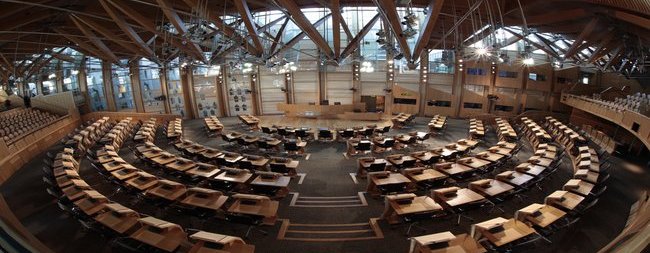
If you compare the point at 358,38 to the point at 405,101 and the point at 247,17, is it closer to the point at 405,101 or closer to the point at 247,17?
the point at 247,17

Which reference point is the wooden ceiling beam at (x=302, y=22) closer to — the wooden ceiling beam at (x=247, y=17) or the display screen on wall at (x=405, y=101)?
the wooden ceiling beam at (x=247, y=17)

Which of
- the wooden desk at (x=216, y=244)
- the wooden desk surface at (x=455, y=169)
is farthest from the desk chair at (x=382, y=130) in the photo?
the wooden desk at (x=216, y=244)

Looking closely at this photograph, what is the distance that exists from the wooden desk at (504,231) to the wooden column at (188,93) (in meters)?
31.8

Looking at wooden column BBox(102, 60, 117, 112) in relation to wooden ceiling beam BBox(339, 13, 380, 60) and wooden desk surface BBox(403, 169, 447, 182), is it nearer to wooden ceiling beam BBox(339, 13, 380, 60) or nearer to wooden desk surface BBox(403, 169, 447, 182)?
wooden ceiling beam BBox(339, 13, 380, 60)

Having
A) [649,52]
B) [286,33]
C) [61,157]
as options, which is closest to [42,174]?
[61,157]

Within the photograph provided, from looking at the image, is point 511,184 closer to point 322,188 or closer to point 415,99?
point 322,188

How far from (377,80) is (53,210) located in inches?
1081

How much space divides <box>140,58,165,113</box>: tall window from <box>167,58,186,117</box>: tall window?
111 cm

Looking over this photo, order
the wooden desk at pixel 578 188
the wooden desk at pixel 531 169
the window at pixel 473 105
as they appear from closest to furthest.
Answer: the wooden desk at pixel 578 188 → the wooden desk at pixel 531 169 → the window at pixel 473 105

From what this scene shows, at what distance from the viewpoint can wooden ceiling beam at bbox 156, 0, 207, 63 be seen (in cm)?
1355

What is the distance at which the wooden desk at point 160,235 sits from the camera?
7.13 metres

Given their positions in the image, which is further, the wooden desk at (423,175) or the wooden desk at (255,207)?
the wooden desk at (423,175)

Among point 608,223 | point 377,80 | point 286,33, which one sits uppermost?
point 286,33

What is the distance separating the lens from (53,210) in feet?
33.9
